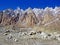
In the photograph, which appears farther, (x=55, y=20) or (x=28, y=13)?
(x=28, y=13)

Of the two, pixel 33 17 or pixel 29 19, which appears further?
pixel 29 19

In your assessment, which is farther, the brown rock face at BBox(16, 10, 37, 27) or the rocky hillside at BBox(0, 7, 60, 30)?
the brown rock face at BBox(16, 10, 37, 27)

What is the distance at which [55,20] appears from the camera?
46969mm

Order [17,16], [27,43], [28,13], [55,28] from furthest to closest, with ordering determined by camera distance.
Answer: [17,16] < [28,13] < [55,28] < [27,43]

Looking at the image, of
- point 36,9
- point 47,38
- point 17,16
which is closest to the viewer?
point 47,38

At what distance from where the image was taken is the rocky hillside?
48031mm

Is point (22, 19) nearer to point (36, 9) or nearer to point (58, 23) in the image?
point (36, 9)

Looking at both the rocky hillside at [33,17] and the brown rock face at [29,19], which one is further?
the brown rock face at [29,19]

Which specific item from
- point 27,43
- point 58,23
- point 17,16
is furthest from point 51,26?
point 17,16

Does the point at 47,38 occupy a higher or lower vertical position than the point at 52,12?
lower

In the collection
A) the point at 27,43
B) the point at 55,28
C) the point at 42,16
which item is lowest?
the point at 27,43

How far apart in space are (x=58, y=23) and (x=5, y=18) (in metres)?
43.7

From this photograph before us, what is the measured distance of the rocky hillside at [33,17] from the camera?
48.0 metres

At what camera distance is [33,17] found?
68.1m
